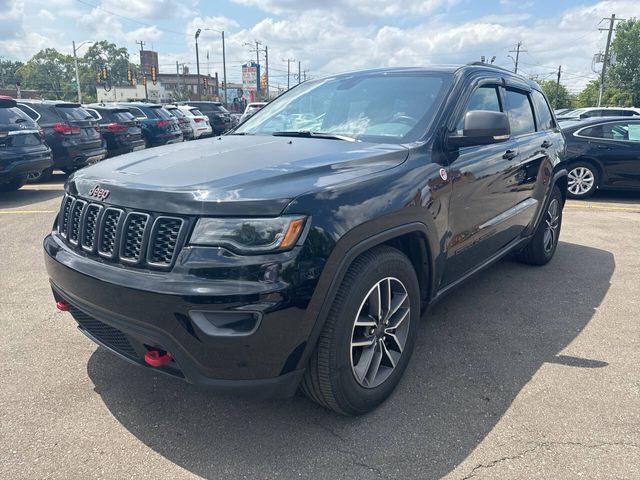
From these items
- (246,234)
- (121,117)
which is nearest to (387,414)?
(246,234)

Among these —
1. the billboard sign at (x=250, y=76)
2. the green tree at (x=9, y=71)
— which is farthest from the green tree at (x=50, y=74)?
the billboard sign at (x=250, y=76)

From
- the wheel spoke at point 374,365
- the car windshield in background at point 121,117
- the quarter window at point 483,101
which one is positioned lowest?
the wheel spoke at point 374,365

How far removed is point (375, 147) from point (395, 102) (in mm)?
625

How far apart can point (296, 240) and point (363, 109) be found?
5.24 feet

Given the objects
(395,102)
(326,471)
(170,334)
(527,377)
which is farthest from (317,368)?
(395,102)

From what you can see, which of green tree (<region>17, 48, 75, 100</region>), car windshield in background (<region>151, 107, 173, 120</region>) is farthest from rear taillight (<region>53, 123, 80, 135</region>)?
green tree (<region>17, 48, 75, 100</region>)

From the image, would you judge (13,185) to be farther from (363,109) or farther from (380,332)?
(380,332)

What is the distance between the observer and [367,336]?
256 centimetres

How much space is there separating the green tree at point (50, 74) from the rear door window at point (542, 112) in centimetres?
11428

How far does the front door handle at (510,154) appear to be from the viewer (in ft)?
12.3

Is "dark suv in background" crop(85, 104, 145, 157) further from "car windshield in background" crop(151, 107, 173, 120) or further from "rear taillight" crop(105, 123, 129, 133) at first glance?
"car windshield in background" crop(151, 107, 173, 120)

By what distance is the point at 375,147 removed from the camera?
2826 millimetres

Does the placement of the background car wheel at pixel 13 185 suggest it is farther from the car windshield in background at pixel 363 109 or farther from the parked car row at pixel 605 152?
the parked car row at pixel 605 152

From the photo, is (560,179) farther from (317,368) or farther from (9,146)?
(9,146)
